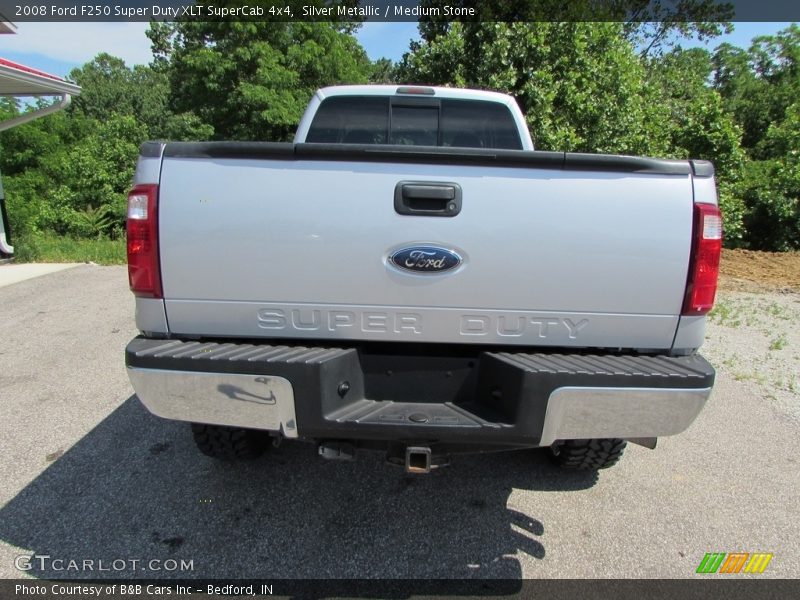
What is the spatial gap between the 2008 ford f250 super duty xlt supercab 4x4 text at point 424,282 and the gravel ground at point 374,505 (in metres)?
0.70

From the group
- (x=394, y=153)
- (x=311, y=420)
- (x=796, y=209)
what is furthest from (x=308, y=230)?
(x=796, y=209)

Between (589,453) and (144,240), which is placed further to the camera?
(589,453)

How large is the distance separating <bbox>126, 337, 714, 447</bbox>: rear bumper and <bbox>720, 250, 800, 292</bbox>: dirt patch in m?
8.54

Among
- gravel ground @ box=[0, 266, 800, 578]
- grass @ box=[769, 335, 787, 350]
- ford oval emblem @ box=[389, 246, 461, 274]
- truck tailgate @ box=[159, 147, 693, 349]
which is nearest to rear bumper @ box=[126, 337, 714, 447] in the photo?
→ truck tailgate @ box=[159, 147, 693, 349]

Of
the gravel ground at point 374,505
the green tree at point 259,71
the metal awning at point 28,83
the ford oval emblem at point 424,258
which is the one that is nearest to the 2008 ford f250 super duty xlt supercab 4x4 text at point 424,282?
the ford oval emblem at point 424,258

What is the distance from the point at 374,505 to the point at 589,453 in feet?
3.87

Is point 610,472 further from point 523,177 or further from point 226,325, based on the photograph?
point 226,325

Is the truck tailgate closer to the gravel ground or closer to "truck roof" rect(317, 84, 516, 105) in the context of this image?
the gravel ground

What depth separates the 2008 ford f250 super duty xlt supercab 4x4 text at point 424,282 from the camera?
1.94 m

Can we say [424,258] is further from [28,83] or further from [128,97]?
[128,97]

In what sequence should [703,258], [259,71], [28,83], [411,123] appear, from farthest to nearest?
[259,71] < [28,83] < [411,123] < [703,258]

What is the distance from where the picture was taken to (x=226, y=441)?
112 inches

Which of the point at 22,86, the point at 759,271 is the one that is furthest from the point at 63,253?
the point at 759,271

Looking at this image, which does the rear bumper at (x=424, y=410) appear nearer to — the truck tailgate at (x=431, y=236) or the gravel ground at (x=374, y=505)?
the truck tailgate at (x=431, y=236)
